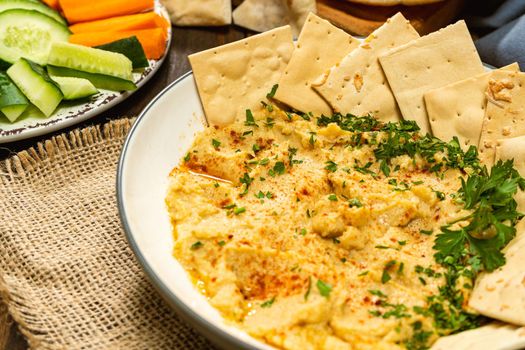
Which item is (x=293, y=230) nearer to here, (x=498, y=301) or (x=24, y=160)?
(x=498, y=301)

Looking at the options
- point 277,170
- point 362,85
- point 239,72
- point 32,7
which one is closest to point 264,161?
point 277,170

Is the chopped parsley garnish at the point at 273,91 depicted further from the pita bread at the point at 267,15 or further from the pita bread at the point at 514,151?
the pita bread at the point at 267,15

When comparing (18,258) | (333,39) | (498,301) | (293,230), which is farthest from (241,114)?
(498,301)

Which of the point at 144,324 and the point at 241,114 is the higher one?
the point at 241,114

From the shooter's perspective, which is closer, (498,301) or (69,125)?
(498,301)

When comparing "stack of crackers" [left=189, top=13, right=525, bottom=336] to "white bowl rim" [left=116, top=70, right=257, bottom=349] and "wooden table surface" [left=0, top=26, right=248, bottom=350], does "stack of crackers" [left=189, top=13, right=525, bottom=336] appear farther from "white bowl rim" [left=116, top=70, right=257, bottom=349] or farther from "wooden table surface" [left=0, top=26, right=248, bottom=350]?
"white bowl rim" [left=116, top=70, right=257, bottom=349]

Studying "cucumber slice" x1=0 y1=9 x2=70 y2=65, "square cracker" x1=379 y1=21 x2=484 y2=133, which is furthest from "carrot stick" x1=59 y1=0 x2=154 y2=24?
"square cracker" x1=379 y1=21 x2=484 y2=133

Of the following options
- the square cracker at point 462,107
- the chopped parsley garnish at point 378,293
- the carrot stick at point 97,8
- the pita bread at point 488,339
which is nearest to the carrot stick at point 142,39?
the carrot stick at point 97,8

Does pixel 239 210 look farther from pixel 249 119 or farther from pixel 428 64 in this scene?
pixel 428 64
